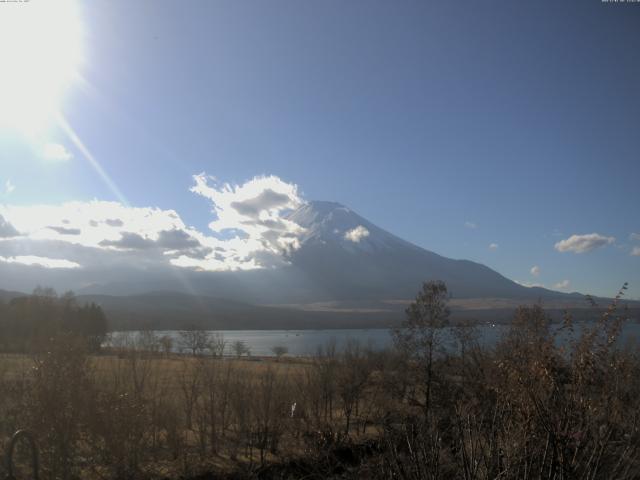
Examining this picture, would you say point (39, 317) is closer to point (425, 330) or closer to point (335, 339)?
point (335, 339)

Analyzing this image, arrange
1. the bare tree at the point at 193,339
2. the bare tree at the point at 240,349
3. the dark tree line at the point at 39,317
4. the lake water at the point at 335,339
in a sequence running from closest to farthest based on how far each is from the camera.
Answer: the lake water at the point at 335,339, the dark tree line at the point at 39,317, the bare tree at the point at 240,349, the bare tree at the point at 193,339

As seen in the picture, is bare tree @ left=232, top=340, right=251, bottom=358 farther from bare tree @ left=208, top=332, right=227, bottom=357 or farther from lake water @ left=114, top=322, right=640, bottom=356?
bare tree @ left=208, top=332, right=227, bottom=357

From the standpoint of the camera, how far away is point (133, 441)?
1656 cm

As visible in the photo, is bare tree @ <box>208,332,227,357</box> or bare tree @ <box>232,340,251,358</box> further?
bare tree @ <box>232,340,251,358</box>

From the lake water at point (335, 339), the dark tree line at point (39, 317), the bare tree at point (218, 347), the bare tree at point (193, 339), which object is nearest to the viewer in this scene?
the lake water at point (335, 339)

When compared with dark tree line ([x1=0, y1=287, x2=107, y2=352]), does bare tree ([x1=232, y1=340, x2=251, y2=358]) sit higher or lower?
lower

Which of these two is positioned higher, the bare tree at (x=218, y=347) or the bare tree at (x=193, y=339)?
the bare tree at (x=218, y=347)

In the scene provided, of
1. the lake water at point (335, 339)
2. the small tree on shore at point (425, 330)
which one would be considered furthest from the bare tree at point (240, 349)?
the small tree on shore at point (425, 330)

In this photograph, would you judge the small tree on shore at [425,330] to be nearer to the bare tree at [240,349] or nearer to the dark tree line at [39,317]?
the bare tree at [240,349]

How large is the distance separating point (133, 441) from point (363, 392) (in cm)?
1525

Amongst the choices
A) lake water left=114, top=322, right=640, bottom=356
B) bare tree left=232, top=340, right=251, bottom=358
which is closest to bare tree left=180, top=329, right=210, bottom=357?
lake water left=114, top=322, right=640, bottom=356

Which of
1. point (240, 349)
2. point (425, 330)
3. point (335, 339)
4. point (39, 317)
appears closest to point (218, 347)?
point (335, 339)

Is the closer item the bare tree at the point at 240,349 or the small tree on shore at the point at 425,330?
the small tree on shore at the point at 425,330

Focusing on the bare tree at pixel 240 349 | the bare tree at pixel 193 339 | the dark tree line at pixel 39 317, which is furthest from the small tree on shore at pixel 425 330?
the bare tree at pixel 193 339
